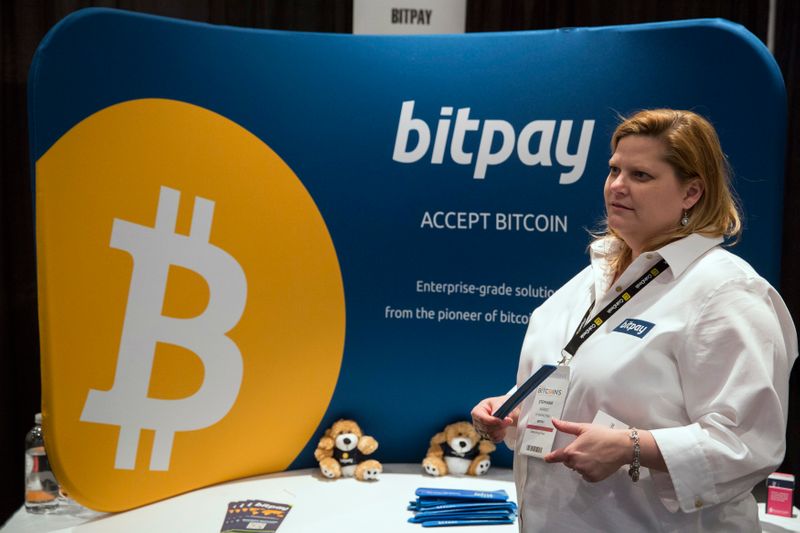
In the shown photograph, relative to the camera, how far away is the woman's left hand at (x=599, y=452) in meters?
1.33

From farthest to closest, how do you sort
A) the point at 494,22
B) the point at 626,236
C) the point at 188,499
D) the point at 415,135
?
1. the point at 494,22
2. the point at 415,135
3. the point at 188,499
4. the point at 626,236

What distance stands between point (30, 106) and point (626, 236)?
179cm

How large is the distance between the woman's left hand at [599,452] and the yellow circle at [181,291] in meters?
1.57

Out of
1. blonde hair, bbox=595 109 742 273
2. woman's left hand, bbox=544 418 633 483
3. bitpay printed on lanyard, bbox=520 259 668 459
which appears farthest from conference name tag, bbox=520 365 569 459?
blonde hair, bbox=595 109 742 273

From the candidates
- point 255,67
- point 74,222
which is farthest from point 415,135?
point 74,222

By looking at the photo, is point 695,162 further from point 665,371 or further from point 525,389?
point 525,389

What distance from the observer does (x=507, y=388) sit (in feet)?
9.29

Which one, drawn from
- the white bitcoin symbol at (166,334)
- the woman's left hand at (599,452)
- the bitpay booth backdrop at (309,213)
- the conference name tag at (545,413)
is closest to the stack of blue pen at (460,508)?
the bitpay booth backdrop at (309,213)

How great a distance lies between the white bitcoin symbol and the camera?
99.2 inches

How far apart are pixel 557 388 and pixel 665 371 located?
8.4 inches

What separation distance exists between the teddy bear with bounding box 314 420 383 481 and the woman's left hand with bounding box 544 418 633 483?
1541 millimetres

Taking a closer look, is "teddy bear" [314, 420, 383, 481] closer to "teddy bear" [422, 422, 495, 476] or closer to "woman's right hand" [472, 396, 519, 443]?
"teddy bear" [422, 422, 495, 476]

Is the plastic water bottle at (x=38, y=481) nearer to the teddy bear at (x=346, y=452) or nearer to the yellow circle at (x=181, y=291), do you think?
the yellow circle at (x=181, y=291)

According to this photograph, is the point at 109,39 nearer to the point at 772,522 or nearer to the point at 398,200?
the point at 398,200
